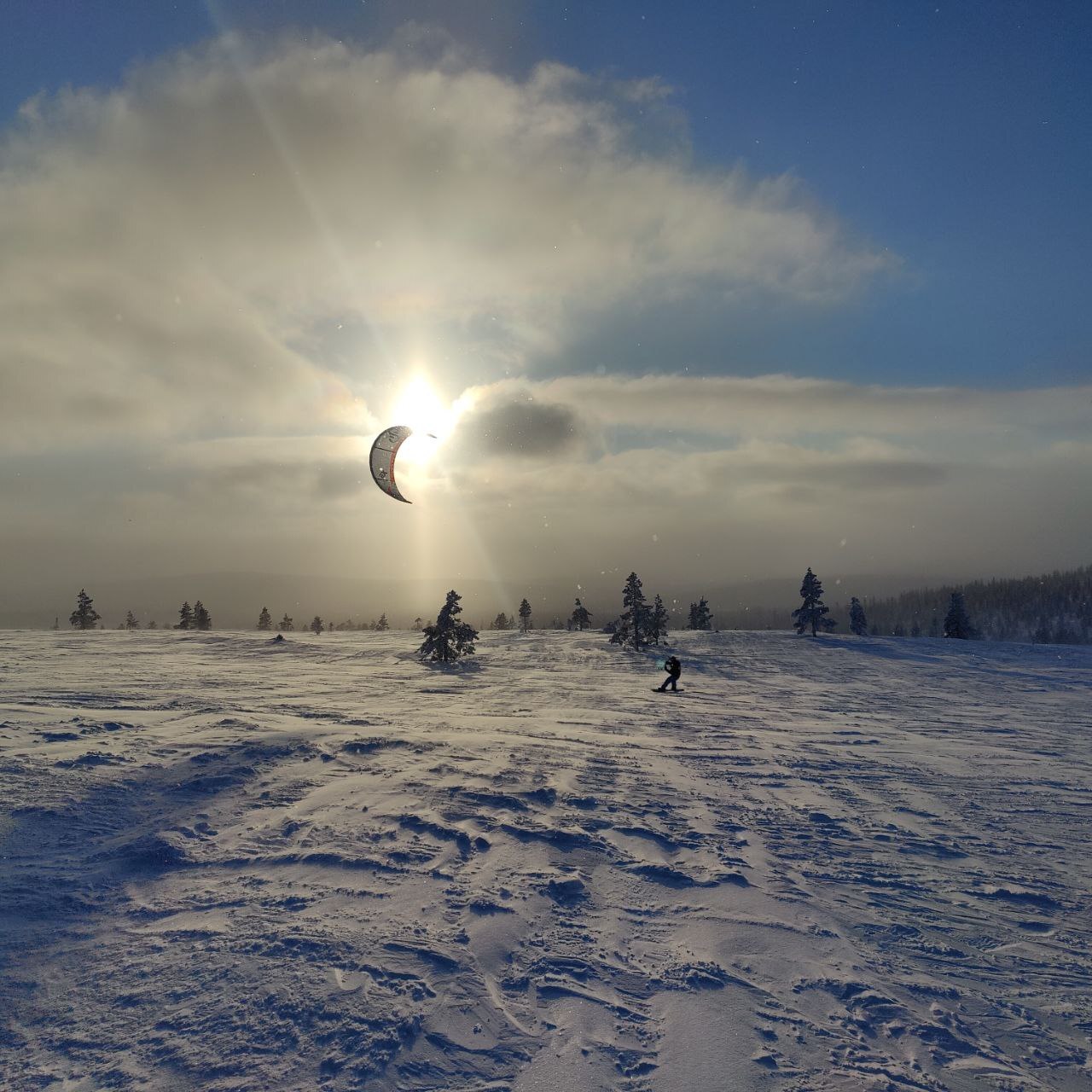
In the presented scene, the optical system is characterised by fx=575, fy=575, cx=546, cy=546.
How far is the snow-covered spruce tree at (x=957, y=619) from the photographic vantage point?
5759 cm

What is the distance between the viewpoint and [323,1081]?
3.50m

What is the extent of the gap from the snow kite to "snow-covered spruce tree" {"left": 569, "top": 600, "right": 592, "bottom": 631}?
138ft

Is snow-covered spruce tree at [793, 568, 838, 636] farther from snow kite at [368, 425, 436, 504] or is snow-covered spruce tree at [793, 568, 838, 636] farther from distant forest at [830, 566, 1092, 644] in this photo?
distant forest at [830, 566, 1092, 644]

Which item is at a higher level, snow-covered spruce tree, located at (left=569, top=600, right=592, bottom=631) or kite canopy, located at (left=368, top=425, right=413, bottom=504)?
kite canopy, located at (left=368, top=425, right=413, bottom=504)

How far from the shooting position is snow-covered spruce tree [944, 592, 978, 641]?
189 ft

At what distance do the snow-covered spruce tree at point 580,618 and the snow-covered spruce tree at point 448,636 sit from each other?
31945 millimetres

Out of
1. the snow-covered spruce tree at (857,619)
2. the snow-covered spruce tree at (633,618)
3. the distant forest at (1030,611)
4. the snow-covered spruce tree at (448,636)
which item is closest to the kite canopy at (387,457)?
the snow-covered spruce tree at (448,636)

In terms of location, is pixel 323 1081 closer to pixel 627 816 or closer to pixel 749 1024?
pixel 749 1024

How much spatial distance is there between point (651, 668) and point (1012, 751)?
17842mm

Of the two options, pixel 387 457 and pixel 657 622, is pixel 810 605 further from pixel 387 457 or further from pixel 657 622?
pixel 387 457

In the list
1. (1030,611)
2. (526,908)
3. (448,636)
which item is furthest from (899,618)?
(526,908)

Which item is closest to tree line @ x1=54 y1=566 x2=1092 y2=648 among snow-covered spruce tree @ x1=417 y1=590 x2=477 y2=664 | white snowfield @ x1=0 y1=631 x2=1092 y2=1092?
snow-covered spruce tree @ x1=417 y1=590 x2=477 y2=664

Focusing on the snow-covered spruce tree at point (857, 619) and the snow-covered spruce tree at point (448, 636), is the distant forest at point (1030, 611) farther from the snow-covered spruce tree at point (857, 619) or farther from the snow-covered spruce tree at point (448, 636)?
the snow-covered spruce tree at point (448, 636)

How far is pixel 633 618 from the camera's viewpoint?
38219 millimetres
